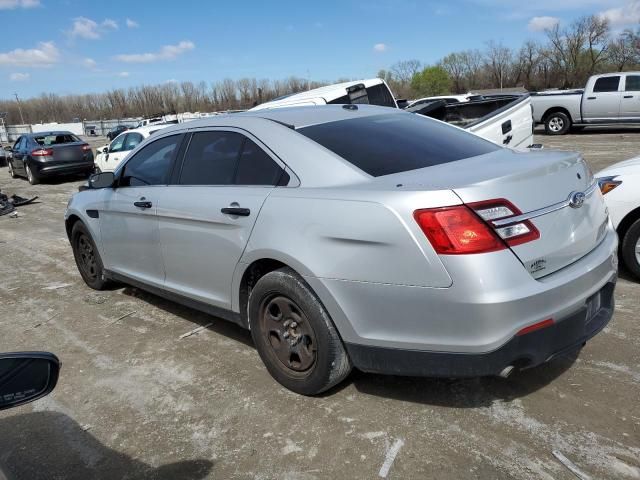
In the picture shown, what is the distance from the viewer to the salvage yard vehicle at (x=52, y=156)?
15.6 m

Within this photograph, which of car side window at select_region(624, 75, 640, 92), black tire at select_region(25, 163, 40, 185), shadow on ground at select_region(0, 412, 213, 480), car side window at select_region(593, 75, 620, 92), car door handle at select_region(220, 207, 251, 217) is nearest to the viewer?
shadow on ground at select_region(0, 412, 213, 480)

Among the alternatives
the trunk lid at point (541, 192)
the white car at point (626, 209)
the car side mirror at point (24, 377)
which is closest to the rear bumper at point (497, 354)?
the trunk lid at point (541, 192)

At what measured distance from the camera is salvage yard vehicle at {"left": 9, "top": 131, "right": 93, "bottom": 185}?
15586mm

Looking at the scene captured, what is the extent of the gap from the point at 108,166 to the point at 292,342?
42.7 feet

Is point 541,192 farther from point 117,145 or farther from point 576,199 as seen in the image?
point 117,145

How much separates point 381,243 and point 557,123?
58.5 ft

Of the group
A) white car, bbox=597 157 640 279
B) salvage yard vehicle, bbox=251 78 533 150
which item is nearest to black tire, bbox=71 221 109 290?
salvage yard vehicle, bbox=251 78 533 150

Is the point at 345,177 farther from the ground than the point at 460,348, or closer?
farther from the ground

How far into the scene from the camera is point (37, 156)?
51.0ft

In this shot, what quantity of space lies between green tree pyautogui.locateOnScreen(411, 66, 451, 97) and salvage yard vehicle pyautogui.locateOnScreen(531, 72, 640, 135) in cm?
7318

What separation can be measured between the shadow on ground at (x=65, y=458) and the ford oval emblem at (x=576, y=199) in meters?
2.25

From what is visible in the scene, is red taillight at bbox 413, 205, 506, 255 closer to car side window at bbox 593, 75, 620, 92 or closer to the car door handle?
the car door handle

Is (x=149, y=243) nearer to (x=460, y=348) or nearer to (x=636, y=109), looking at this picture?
(x=460, y=348)

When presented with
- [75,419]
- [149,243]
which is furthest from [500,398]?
[149,243]
